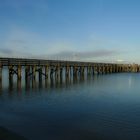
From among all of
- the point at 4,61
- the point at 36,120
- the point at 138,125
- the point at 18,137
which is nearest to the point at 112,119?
the point at 138,125

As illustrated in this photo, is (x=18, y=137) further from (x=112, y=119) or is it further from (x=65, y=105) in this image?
(x=65, y=105)

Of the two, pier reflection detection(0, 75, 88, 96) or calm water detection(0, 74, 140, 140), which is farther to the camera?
pier reflection detection(0, 75, 88, 96)

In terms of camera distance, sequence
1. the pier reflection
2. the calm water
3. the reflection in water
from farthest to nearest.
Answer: the reflection in water
the pier reflection
the calm water

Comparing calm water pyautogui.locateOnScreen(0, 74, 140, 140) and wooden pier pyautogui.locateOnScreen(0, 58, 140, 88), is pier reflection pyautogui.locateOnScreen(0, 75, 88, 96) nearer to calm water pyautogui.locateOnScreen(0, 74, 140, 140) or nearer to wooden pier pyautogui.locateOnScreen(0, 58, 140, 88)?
wooden pier pyautogui.locateOnScreen(0, 58, 140, 88)

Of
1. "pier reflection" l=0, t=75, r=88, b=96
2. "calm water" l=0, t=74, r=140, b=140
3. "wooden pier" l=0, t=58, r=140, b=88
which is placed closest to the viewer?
"calm water" l=0, t=74, r=140, b=140

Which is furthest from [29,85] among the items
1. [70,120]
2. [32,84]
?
[70,120]

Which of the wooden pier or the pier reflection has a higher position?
the wooden pier

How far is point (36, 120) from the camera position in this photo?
40.3ft

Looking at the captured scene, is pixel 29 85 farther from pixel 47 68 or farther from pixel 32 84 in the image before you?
pixel 47 68

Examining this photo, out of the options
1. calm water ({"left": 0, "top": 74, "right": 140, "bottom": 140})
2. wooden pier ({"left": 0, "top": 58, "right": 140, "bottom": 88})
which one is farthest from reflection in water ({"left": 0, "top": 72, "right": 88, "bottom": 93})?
calm water ({"left": 0, "top": 74, "right": 140, "bottom": 140})

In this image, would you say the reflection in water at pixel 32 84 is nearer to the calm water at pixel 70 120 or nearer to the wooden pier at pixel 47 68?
the wooden pier at pixel 47 68

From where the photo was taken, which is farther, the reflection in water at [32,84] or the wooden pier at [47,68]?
the wooden pier at [47,68]

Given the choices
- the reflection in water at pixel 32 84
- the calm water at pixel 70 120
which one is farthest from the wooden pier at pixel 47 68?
the calm water at pixel 70 120

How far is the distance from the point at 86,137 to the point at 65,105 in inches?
259
